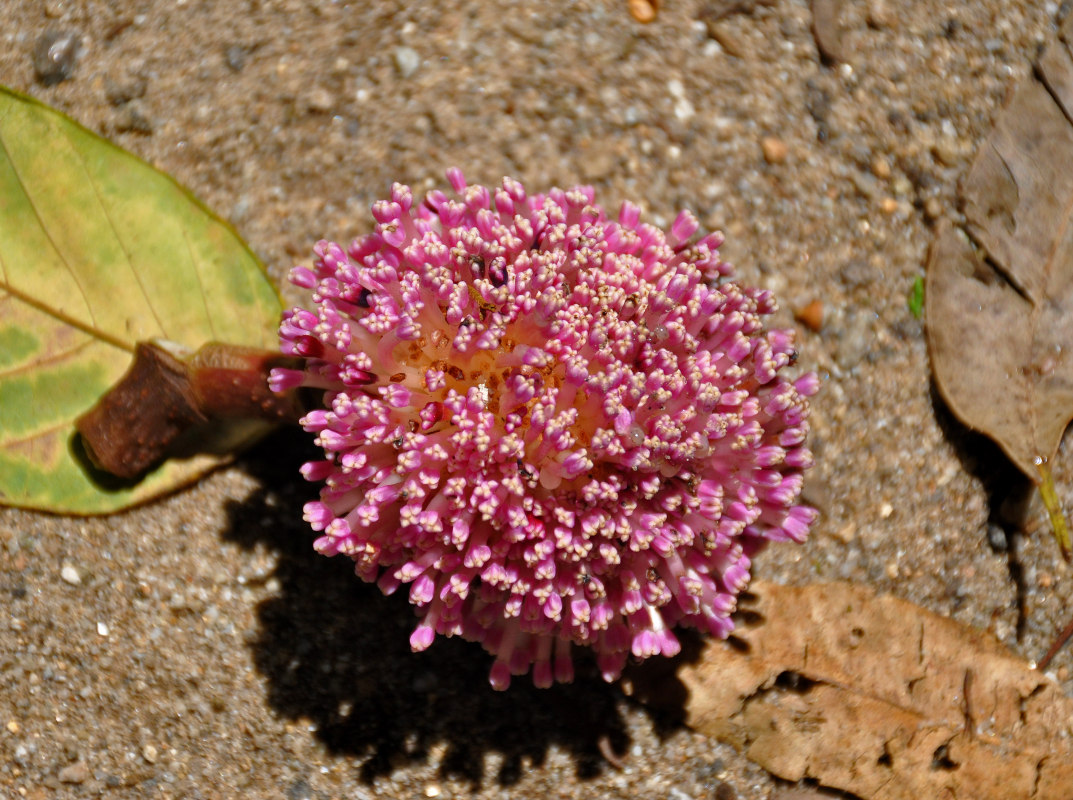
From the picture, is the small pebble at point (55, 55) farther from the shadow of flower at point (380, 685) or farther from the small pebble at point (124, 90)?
the shadow of flower at point (380, 685)

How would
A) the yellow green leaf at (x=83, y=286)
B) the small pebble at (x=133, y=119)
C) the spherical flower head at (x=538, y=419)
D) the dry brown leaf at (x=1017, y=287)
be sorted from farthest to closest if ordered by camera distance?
the small pebble at (x=133, y=119) → the dry brown leaf at (x=1017, y=287) → the yellow green leaf at (x=83, y=286) → the spherical flower head at (x=538, y=419)

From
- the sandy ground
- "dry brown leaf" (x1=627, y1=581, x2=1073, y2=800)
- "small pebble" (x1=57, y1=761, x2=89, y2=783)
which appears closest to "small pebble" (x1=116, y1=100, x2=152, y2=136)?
the sandy ground

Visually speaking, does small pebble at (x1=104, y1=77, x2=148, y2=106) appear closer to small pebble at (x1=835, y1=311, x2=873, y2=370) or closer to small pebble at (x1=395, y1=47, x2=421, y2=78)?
small pebble at (x1=395, y1=47, x2=421, y2=78)

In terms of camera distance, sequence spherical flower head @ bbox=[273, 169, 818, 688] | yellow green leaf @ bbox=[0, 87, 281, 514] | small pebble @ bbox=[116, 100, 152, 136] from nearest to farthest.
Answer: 1. spherical flower head @ bbox=[273, 169, 818, 688]
2. yellow green leaf @ bbox=[0, 87, 281, 514]
3. small pebble @ bbox=[116, 100, 152, 136]

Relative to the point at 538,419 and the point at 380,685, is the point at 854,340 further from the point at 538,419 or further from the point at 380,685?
the point at 380,685

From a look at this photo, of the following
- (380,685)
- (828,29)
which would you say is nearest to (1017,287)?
(828,29)

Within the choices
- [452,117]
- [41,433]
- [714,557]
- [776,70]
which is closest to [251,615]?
[41,433]

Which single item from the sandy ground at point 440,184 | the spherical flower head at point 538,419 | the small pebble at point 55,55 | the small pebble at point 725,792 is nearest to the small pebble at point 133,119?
the sandy ground at point 440,184

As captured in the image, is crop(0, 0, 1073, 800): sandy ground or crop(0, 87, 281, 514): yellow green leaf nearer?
crop(0, 87, 281, 514): yellow green leaf
